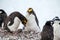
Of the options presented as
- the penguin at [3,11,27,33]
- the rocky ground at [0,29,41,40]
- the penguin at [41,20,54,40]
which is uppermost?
the penguin at [3,11,27,33]

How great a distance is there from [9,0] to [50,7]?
54cm

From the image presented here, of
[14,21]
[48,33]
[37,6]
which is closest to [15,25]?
[14,21]

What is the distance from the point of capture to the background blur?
228 centimetres

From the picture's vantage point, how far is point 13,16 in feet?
4.37

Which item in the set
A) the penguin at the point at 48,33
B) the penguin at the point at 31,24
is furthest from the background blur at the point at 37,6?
the penguin at the point at 48,33

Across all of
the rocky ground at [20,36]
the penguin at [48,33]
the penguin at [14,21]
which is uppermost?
the penguin at [14,21]

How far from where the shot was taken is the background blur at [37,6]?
2.28m

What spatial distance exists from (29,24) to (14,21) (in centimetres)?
10

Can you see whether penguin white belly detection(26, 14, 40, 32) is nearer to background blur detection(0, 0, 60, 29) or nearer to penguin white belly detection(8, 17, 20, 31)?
penguin white belly detection(8, 17, 20, 31)

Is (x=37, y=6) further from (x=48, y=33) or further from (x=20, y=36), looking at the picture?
(x=48, y=33)

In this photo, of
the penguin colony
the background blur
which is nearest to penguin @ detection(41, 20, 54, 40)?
the penguin colony

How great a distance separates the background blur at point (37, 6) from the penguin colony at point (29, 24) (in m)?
0.80

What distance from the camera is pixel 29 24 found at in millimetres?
1369

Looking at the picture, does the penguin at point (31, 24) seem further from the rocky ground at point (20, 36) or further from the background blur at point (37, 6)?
the background blur at point (37, 6)
